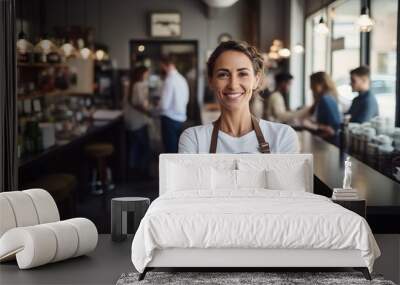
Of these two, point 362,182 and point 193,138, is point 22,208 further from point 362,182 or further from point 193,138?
point 362,182

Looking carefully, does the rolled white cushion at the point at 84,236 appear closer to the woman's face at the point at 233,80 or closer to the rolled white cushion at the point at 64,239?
the rolled white cushion at the point at 64,239

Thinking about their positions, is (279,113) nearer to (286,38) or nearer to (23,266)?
(286,38)

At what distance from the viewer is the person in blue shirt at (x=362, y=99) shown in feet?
26.4

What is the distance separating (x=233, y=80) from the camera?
788 centimetres

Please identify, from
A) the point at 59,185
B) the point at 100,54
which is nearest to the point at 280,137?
the point at 100,54

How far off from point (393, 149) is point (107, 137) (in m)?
2.70

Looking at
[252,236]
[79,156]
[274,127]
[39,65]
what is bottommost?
[252,236]

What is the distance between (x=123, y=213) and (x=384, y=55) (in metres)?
2.78

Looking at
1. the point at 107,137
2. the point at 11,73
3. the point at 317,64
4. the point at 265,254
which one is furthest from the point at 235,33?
the point at 265,254

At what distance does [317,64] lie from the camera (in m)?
8.13

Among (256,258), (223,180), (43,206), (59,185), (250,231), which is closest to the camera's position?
(250,231)

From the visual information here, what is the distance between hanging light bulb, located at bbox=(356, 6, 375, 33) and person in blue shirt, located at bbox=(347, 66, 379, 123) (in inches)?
14.2

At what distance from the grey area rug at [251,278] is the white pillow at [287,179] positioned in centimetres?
120

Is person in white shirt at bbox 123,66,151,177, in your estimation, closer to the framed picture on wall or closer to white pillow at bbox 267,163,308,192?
the framed picture on wall
